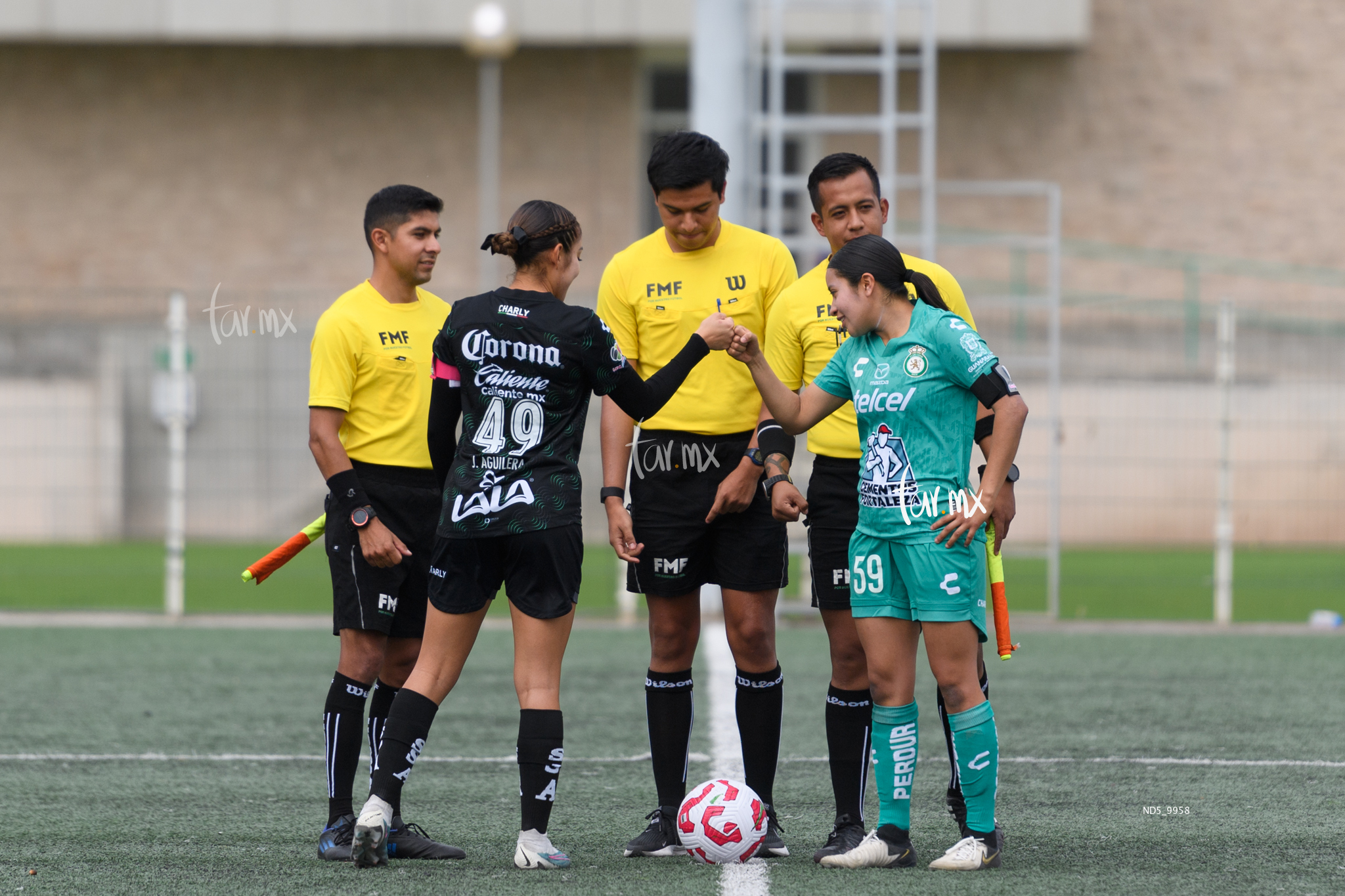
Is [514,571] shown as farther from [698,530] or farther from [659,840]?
[659,840]

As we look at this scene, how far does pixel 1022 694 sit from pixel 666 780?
3511 millimetres

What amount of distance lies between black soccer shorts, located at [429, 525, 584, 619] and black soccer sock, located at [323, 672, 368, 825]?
508 mm

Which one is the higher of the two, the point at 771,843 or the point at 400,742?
the point at 400,742

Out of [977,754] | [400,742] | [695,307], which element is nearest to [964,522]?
[977,754]

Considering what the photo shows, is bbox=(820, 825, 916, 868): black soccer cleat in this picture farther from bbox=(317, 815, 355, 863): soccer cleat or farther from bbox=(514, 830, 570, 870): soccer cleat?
bbox=(317, 815, 355, 863): soccer cleat

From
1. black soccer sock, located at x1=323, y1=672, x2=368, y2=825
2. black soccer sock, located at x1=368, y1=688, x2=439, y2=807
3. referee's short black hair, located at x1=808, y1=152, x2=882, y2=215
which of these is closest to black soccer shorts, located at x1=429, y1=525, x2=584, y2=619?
black soccer sock, located at x1=368, y1=688, x2=439, y2=807

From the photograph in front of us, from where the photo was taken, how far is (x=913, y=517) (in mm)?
4449

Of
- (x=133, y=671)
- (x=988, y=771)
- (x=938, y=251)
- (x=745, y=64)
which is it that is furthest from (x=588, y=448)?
(x=988, y=771)

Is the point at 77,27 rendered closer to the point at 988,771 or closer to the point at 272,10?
the point at 272,10

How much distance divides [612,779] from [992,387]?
243cm

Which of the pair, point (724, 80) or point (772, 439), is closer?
point (772, 439)

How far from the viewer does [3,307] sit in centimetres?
2077

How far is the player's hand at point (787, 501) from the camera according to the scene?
4.64 metres

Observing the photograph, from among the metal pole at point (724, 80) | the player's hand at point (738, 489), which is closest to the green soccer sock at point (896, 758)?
the player's hand at point (738, 489)
